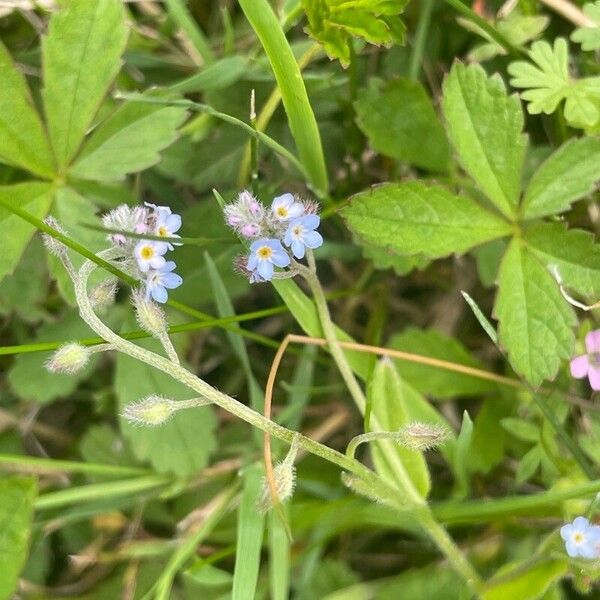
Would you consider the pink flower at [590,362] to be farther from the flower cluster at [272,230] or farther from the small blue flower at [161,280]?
the small blue flower at [161,280]

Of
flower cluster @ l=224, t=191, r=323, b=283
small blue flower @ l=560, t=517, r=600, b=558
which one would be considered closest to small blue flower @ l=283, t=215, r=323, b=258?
flower cluster @ l=224, t=191, r=323, b=283

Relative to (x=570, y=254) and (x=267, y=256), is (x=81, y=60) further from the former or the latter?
(x=570, y=254)

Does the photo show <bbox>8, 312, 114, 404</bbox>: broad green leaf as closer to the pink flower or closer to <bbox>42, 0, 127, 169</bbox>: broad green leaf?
<bbox>42, 0, 127, 169</bbox>: broad green leaf

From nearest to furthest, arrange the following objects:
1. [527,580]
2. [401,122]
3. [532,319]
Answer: [532,319] → [527,580] → [401,122]

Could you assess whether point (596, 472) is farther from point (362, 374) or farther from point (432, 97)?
point (432, 97)

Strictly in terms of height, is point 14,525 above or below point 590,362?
above

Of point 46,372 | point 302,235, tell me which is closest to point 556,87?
point 302,235
